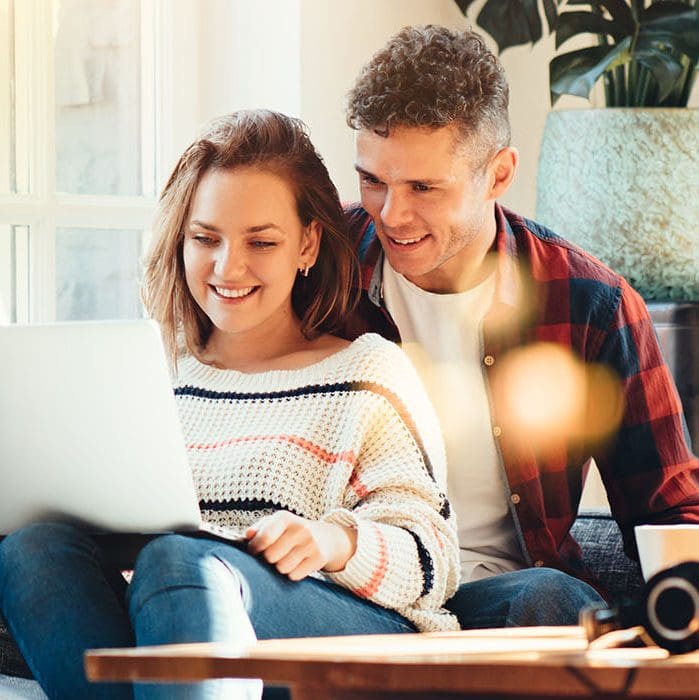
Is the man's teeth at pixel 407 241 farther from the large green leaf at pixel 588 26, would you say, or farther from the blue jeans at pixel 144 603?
the large green leaf at pixel 588 26

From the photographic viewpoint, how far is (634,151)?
242 centimetres

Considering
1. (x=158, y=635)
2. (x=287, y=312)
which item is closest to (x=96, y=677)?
(x=158, y=635)

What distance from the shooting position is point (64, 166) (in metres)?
2.39

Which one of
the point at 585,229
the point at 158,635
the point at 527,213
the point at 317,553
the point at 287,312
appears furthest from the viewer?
the point at 527,213

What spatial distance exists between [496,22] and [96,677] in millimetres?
2032

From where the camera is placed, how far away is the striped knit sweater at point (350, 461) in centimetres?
149

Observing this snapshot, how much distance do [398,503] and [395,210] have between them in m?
0.50

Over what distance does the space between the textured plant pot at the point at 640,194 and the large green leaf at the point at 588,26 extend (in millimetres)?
184

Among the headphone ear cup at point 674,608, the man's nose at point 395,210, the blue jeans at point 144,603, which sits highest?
the man's nose at point 395,210

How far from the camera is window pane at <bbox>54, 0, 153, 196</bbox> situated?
2381 millimetres

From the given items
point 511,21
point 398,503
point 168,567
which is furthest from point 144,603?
Result: point 511,21

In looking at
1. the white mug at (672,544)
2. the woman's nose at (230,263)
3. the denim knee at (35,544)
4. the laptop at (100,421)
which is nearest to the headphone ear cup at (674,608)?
the white mug at (672,544)

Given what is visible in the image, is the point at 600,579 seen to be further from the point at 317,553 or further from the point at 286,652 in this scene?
the point at 286,652

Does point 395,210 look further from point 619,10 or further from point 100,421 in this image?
point 619,10
